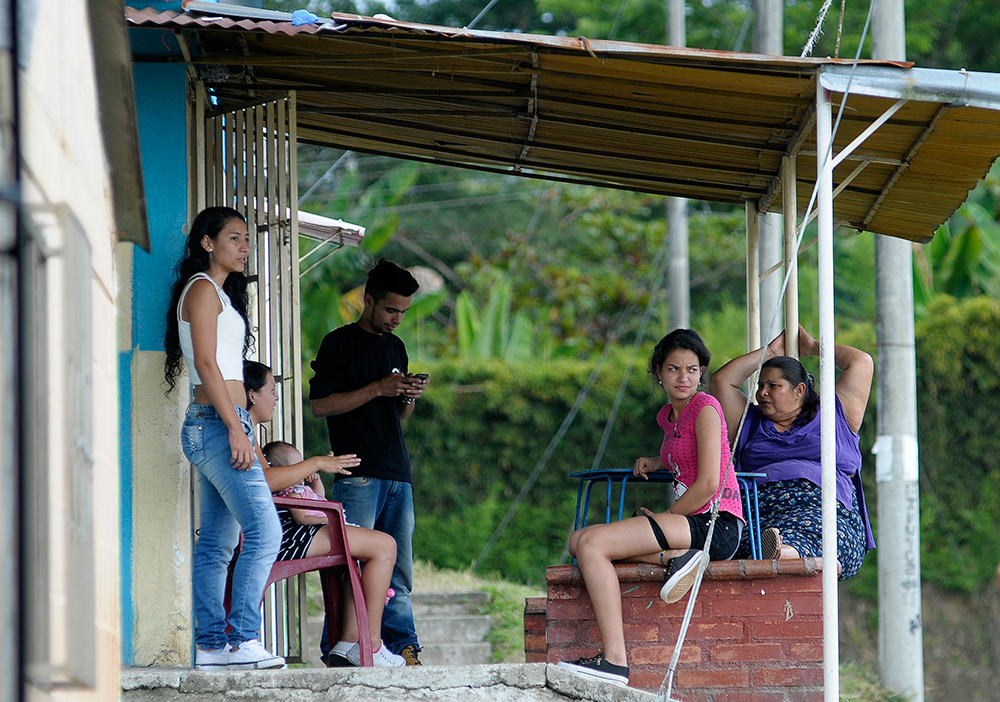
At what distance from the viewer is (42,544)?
2.02 meters

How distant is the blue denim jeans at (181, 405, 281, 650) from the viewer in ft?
14.2

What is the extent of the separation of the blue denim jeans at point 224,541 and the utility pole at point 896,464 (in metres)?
5.75

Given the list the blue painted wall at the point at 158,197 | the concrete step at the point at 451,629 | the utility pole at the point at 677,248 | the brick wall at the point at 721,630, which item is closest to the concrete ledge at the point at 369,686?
the brick wall at the point at 721,630

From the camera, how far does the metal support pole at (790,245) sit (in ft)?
18.0

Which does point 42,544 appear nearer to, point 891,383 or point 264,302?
point 264,302

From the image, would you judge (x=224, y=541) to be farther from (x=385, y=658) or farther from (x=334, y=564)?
(x=385, y=658)

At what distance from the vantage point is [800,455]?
5.26 meters

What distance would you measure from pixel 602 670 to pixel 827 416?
4.40 ft

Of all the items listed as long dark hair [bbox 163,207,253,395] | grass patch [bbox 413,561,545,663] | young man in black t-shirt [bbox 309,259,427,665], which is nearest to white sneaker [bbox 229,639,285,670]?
young man in black t-shirt [bbox 309,259,427,665]

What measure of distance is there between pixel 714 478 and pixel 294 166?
2661 millimetres

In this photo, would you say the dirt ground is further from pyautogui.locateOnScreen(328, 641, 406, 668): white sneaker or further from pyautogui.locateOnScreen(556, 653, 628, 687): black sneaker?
pyautogui.locateOnScreen(556, 653, 628, 687): black sneaker

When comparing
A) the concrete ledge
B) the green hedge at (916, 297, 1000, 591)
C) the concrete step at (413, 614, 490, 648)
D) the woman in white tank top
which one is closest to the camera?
the concrete ledge

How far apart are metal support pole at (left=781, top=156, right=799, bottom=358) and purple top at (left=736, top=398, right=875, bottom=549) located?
1.53ft

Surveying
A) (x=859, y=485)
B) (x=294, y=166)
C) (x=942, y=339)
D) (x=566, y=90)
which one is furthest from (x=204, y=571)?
(x=942, y=339)
